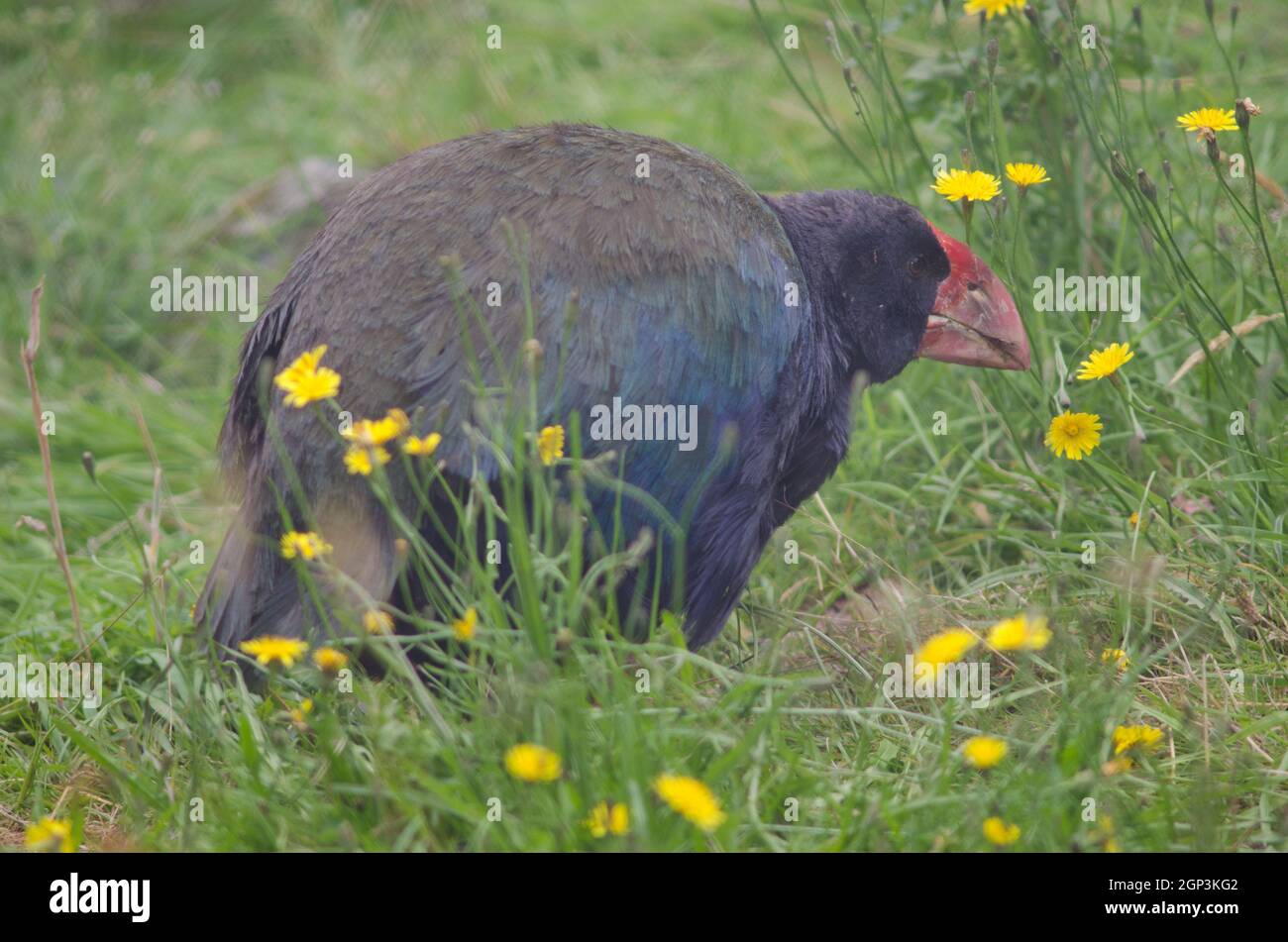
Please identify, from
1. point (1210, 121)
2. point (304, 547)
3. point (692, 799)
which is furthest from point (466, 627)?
point (1210, 121)

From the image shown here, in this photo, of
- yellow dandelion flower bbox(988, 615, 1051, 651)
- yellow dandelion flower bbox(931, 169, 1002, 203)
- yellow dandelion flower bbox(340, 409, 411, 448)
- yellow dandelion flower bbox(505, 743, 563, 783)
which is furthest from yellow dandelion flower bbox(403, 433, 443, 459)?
yellow dandelion flower bbox(931, 169, 1002, 203)

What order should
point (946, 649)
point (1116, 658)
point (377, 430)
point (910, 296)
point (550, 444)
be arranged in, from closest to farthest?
point (946, 649)
point (377, 430)
point (550, 444)
point (1116, 658)
point (910, 296)

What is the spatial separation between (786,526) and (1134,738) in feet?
4.59

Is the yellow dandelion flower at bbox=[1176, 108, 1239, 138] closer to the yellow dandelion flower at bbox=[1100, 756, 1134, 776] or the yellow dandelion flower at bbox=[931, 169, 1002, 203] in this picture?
the yellow dandelion flower at bbox=[931, 169, 1002, 203]

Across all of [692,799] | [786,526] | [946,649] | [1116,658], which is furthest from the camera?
[786,526]

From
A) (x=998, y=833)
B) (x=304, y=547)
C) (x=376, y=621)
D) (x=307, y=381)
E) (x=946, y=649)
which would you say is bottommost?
(x=998, y=833)

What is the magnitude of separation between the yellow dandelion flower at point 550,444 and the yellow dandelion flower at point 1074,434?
123cm

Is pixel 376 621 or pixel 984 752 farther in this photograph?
pixel 376 621

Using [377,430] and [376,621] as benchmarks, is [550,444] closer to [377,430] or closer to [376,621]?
[377,430]

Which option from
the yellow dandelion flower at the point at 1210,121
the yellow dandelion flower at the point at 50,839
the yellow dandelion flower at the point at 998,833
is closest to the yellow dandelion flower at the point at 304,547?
the yellow dandelion flower at the point at 50,839

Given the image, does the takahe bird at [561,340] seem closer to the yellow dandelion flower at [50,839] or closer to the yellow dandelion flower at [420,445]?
the yellow dandelion flower at [420,445]

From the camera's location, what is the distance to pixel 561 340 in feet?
9.34
